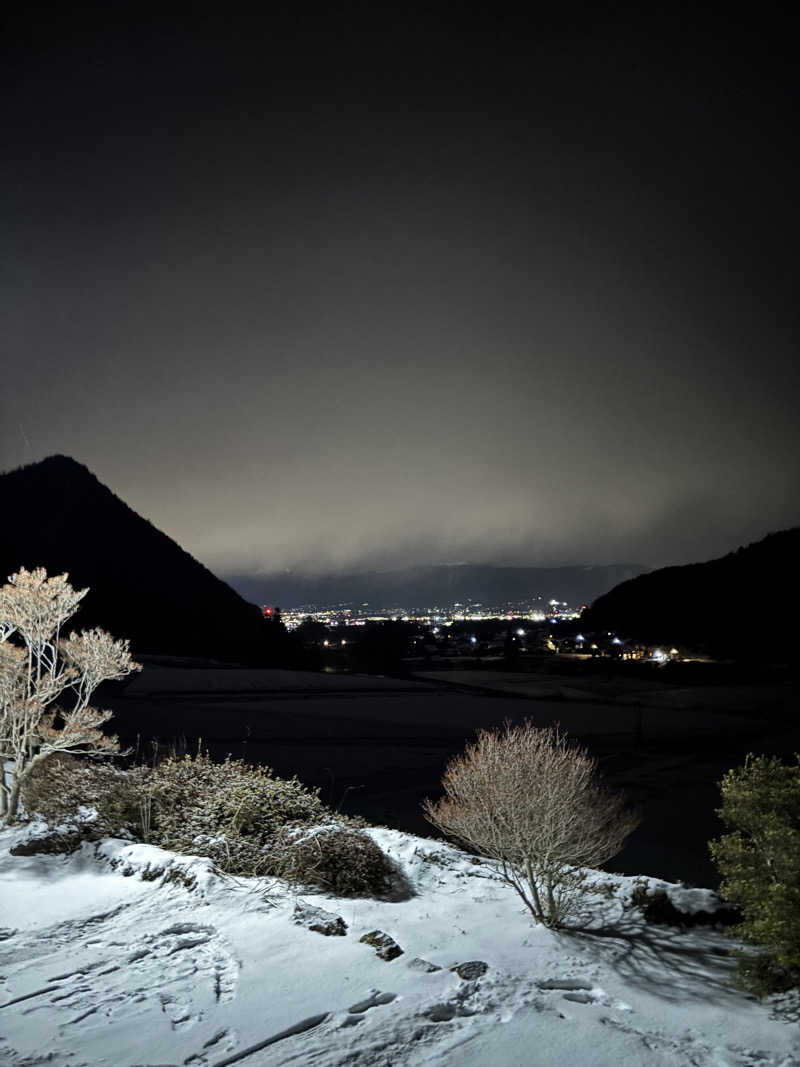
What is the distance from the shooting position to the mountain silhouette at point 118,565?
254 ft

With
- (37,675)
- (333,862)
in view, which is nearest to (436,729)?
(37,675)

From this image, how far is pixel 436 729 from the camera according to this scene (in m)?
36.2

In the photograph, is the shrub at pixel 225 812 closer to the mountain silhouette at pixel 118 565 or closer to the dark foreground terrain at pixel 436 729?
the dark foreground terrain at pixel 436 729

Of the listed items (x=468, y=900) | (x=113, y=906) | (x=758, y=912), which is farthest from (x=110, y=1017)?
(x=758, y=912)

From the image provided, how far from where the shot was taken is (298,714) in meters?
38.1

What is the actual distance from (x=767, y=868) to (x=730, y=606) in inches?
3733

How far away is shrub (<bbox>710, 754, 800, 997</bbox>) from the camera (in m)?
5.64

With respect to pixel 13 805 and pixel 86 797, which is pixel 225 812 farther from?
pixel 13 805

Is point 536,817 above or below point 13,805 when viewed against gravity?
above

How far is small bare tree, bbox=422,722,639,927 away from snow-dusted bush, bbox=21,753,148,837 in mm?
5603

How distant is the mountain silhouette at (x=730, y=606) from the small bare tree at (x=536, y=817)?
259 ft

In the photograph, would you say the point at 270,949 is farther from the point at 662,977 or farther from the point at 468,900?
the point at 662,977

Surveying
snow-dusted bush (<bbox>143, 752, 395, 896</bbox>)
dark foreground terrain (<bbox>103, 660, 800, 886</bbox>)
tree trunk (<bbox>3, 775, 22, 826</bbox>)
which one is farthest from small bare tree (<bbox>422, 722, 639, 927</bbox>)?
dark foreground terrain (<bbox>103, 660, 800, 886</bbox>)

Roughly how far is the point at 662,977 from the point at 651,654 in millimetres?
84801
